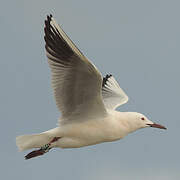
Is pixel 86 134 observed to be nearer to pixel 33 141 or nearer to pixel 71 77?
pixel 33 141

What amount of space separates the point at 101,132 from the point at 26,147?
1.36m

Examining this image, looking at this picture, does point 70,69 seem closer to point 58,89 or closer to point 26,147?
point 58,89

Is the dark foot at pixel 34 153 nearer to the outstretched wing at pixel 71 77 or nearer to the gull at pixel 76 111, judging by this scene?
the gull at pixel 76 111

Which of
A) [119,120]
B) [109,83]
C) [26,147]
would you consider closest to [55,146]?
[26,147]

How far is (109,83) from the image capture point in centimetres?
1471

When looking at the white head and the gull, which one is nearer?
the gull

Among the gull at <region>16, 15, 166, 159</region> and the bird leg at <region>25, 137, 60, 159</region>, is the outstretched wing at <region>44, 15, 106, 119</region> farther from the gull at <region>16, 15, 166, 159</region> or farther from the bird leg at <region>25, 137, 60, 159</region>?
the bird leg at <region>25, 137, 60, 159</region>

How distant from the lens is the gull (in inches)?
418

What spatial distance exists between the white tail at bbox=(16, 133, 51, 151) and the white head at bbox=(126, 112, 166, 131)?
4.95 feet

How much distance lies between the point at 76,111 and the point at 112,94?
9.11 ft

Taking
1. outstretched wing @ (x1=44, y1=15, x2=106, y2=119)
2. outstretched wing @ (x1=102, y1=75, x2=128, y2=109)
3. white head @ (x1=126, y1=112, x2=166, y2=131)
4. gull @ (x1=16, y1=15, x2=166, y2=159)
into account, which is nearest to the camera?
outstretched wing @ (x1=44, y1=15, x2=106, y2=119)

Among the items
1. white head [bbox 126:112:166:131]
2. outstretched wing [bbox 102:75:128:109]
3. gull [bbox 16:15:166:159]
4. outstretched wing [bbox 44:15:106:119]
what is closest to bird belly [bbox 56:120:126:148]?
gull [bbox 16:15:166:159]

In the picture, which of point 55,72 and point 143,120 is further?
point 143,120

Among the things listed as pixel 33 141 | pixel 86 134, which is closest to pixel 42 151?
pixel 33 141
